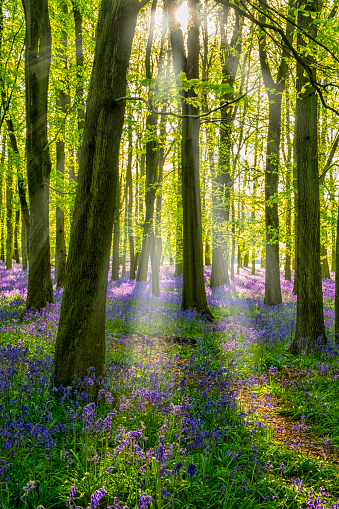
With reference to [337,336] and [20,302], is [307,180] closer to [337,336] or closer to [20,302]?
[337,336]

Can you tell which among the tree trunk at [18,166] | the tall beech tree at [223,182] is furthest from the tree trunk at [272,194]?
the tree trunk at [18,166]

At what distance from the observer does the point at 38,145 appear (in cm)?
A: 802

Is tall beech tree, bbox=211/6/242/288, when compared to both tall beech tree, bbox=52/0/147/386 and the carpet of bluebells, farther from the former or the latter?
tall beech tree, bbox=52/0/147/386

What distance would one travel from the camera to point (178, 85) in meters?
4.37

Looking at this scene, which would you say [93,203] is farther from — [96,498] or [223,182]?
[223,182]

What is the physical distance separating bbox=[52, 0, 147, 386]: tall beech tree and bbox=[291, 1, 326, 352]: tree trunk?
4.06m

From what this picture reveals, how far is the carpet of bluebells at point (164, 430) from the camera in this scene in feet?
7.88

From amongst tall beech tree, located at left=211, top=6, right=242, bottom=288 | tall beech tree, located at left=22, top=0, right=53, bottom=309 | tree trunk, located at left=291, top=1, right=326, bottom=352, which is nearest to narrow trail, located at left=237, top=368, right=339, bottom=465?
tree trunk, located at left=291, top=1, right=326, bottom=352

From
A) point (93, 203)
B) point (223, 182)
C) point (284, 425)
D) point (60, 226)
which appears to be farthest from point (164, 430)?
point (223, 182)

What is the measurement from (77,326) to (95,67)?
3.25 meters

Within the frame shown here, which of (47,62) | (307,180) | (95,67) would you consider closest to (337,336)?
(307,180)

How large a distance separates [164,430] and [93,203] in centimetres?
262

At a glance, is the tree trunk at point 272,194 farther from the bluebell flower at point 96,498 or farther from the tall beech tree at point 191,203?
the bluebell flower at point 96,498

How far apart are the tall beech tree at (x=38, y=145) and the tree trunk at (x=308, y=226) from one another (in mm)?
6033
